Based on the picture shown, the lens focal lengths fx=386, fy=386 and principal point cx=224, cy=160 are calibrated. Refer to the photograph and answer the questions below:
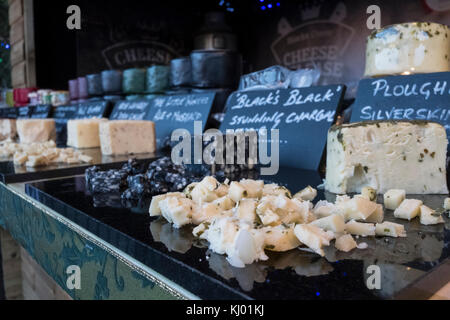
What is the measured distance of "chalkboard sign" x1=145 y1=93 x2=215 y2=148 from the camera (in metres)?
1.92

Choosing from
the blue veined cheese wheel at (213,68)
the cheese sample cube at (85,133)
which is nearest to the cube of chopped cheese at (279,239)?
the blue veined cheese wheel at (213,68)

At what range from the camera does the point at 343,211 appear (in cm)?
72

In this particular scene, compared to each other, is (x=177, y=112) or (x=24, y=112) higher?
(x=24, y=112)

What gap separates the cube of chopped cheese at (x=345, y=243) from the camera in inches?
23.6

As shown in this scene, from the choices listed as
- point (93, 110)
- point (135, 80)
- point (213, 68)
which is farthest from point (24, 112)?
point (213, 68)

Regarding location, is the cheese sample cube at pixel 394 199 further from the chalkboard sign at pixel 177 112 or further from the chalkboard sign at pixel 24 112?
the chalkboard sign at pixel 24 112

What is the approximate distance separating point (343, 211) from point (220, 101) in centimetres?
134

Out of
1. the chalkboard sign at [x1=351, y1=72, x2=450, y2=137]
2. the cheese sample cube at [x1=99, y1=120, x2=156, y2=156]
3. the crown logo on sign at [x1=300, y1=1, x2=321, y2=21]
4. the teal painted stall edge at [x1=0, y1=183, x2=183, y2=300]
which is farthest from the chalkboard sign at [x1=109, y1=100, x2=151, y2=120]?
the crown logo on sign at [x1=300, y1=1, x2=321, y2=21]

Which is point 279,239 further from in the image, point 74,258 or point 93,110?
point 93,110

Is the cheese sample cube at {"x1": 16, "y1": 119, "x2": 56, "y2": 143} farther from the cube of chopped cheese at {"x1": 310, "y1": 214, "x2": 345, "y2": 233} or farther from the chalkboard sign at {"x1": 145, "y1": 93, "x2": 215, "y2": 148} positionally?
the cube of chopped cheese at {"x1": 310, "y1": 214, "x2": 345, "y2": 233}

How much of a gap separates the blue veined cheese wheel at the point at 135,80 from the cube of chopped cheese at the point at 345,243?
2202 mm

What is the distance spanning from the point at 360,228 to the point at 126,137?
1.47 meters

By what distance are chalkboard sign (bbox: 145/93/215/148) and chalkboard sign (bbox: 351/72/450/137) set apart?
31.5 inches

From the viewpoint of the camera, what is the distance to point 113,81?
9.01 feet
